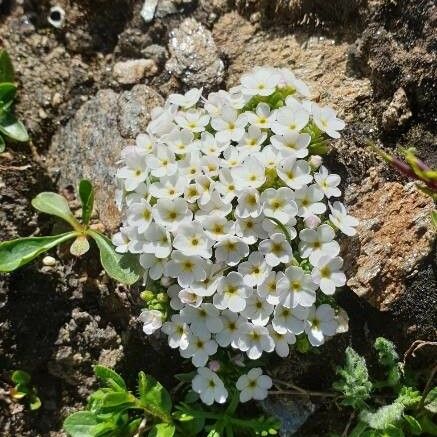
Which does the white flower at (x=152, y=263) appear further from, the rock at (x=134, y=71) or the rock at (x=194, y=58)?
the rock at (x=134, y=71)

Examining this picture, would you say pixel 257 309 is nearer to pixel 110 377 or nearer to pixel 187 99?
pixel 110 377

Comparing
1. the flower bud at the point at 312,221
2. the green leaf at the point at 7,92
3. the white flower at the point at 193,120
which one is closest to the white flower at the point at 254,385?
the flower bud at the point at 312,221

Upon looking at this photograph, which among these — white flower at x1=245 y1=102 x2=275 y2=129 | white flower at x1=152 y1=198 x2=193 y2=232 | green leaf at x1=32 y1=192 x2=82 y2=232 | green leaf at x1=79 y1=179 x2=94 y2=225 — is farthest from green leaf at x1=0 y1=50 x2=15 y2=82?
white flower at x1=245 y1=102 x2=275 y2=129

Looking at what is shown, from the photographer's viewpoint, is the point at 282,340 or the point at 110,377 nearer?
the point at 282,340

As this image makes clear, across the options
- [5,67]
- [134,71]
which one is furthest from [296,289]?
[5,67]

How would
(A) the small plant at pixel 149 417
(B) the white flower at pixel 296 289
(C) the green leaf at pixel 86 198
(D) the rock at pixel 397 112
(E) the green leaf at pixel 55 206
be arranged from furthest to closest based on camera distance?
(E) the green leaf at pixel 55 206 < (C) the green leaf at pixel 86 198 < (D) the rock at pixel 397 112 < (A) the small plant at pixel 149 417 < (B) the white flower at pixel 296 289
